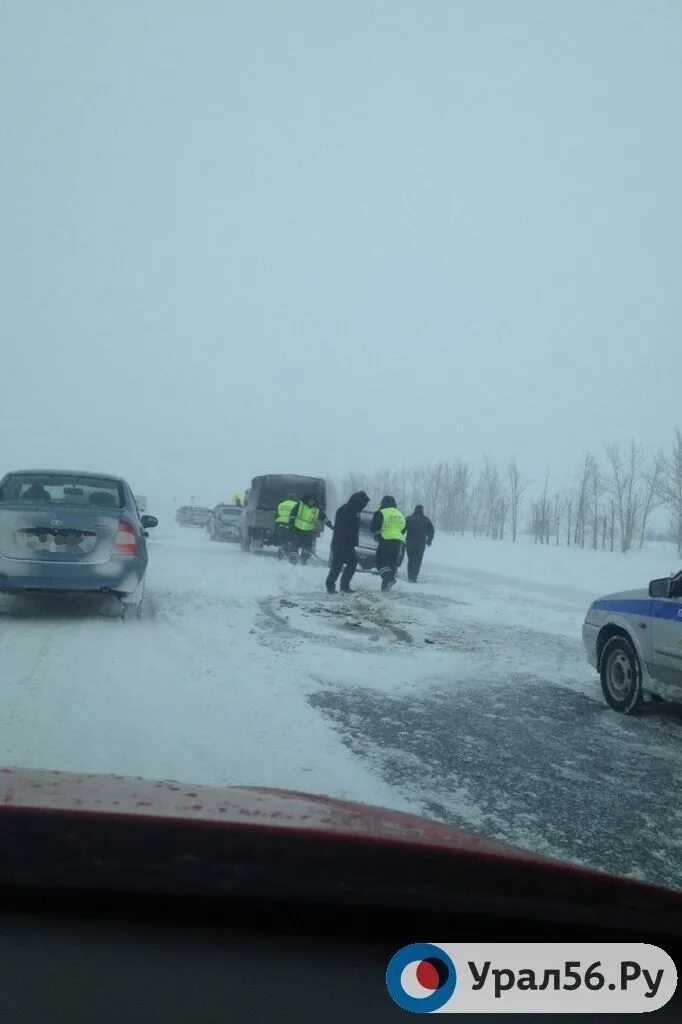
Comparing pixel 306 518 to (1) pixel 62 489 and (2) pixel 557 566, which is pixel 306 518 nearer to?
(1) pixel 62 489

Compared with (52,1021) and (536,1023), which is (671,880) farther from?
(52,1021)

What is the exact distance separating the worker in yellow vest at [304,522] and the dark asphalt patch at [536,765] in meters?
11.4

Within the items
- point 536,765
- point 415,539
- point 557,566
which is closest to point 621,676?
point 536,765

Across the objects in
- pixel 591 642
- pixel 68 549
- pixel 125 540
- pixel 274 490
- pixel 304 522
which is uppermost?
pixel 274 490

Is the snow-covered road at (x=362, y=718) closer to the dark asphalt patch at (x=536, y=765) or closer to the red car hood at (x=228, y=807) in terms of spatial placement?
the dark asphalt patch at (x=536, y=765)

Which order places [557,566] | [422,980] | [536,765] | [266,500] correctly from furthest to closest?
[557,566] → [266,500] → [536,765] → [422,980]

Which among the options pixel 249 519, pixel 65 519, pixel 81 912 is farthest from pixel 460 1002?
pixel 249 519

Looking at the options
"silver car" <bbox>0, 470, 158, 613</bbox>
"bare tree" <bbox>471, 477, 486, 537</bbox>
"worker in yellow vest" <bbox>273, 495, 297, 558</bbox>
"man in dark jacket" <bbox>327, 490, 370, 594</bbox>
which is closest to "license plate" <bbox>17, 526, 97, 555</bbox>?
"silver car" <bbox>0, 470, 158, 613</bbox>

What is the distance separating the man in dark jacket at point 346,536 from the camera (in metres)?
14.1

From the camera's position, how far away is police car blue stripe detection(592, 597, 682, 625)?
5902 mm

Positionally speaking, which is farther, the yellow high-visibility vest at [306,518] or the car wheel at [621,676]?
the yellow high-visibility vest at [306,518]

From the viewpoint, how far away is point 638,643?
6355mm

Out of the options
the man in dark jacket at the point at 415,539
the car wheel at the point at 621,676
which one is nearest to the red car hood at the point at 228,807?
the car wheel at the point at 621,676

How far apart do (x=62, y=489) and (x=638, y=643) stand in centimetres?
712
